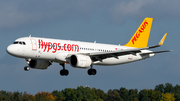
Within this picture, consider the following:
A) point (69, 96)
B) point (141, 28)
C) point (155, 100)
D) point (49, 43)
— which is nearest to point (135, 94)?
point (155, 100)

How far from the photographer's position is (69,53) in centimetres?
6038

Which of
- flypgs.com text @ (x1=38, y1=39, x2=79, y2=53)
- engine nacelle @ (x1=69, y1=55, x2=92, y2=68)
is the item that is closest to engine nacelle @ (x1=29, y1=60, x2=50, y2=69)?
flypgs.com text @ (x1=38, y1=39, x2=79, y2=53)

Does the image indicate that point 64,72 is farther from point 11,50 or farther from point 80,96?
point 80,96

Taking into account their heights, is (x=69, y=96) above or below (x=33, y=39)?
above

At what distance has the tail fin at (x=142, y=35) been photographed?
72062mm

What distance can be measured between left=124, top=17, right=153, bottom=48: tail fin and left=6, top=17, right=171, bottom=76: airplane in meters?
3.35

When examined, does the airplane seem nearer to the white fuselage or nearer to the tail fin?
the white fuselage

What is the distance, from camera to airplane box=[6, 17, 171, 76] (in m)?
57.3

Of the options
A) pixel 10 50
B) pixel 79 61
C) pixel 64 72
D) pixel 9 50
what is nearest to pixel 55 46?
pixel 79 61

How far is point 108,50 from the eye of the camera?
65938 millimetres

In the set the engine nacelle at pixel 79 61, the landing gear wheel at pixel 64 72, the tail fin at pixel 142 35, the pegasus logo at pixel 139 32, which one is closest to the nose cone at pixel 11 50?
the engine nacelle at pixel 79 61

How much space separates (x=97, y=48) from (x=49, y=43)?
9175 millimetres

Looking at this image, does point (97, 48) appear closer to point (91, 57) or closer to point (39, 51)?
point (91, 57)

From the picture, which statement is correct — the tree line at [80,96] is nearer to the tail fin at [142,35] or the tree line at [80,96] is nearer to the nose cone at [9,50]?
the tail fin at [142,35]
